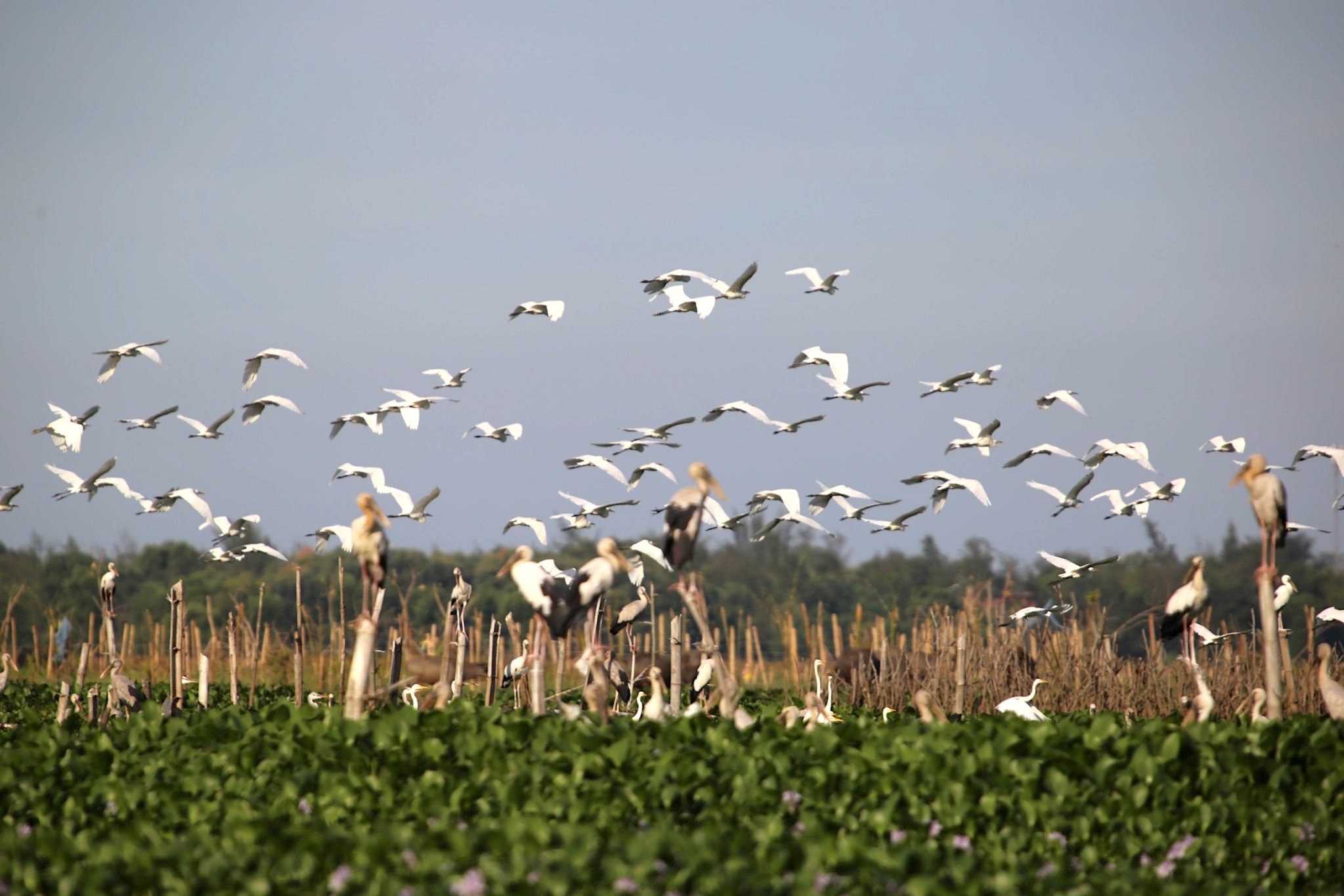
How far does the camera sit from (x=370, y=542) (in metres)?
8.49

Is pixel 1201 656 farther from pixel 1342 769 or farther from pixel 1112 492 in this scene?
pixel 1342 769

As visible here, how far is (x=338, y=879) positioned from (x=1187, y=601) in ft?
→ 23.5

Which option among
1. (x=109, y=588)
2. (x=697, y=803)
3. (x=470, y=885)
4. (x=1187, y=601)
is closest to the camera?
(x=470, y=885)

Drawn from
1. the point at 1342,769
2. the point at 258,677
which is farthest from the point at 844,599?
the point at 1342,769

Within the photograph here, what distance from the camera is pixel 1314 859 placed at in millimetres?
7340

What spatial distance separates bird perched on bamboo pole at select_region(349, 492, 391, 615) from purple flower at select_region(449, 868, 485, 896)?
2.94 meters

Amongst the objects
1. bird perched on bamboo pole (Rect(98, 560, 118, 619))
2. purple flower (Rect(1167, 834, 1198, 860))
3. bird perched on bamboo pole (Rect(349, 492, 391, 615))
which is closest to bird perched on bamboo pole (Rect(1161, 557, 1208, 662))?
purple flower (Rect(1167, 834, 1198, 860))

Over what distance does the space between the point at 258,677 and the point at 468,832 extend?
16.3m

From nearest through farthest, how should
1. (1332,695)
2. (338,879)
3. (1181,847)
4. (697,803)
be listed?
(338,879), (1181,847), (697,803), (1332,695)

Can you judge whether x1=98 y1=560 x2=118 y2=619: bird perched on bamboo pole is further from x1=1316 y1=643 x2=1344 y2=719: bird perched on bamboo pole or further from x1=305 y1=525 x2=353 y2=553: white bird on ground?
x1=1316 y1=643 x2=1344 y2=719: bird perched on bamboo pole

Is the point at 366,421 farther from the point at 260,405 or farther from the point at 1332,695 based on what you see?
the point at 1332,695

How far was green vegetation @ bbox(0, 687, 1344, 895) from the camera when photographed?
6.07 metres

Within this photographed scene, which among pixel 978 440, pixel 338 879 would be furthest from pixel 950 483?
pixel 338 879

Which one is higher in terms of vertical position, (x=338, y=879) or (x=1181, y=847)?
(x=338, y=879)
